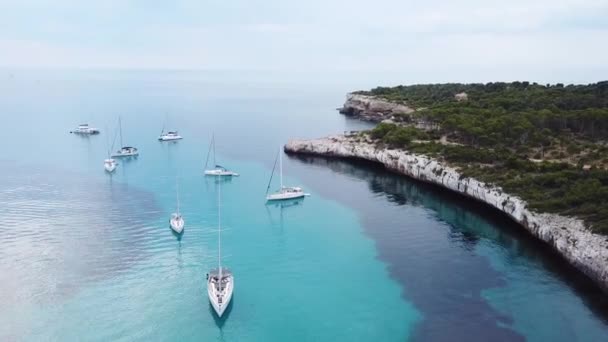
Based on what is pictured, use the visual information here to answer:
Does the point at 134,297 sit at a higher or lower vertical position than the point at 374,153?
lower

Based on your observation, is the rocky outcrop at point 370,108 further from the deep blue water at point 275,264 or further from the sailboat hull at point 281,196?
the sailboat hull at point 281,196

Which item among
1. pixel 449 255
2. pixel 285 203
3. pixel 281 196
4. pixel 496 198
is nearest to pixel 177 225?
pixel 285 203

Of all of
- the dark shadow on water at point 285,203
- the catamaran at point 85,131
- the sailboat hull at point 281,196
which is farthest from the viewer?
the catamaran at point 85,131

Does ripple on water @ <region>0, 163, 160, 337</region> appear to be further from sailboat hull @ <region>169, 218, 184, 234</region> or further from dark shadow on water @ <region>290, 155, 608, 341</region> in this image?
dark shadow on water @ <region>290, 155, 608, 341</region>

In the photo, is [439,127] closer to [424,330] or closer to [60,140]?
[424,330]

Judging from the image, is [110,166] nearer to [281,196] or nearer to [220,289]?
[281,196]

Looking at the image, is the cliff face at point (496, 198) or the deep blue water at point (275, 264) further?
the cliff face at point (496, 198)

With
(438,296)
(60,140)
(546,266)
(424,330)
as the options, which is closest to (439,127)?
(546,266)

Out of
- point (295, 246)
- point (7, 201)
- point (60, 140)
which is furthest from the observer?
point (60, 140)

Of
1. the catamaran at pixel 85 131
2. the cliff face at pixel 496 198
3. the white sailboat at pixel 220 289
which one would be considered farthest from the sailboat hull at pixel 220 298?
the catamaran at pixel 85 131
